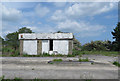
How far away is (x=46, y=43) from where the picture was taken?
1467 cm

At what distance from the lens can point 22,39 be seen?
1497 centimetres

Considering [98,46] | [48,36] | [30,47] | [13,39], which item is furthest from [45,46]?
[13,39]

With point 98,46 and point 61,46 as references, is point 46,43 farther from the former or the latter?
point 98,46

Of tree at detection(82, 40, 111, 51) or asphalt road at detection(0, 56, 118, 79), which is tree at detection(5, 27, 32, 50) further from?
asphalt road at detection(0, 56, 118, 79)

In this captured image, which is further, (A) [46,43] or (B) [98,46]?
(B) [98,46]

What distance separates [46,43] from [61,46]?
2.11 m

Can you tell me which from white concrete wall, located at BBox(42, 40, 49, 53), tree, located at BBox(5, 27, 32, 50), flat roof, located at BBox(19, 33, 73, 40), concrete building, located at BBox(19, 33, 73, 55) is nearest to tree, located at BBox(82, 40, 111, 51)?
concrete building, located at BBox(19, 33, 73, 55)

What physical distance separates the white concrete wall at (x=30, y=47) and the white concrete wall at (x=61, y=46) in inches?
110

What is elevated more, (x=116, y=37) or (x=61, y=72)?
(x=116, y=37)

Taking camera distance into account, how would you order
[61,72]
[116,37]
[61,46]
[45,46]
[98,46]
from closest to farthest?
1. [61,72]
2. [61,46]
3. [45,46]
4. [98,46]
5. [116,37]

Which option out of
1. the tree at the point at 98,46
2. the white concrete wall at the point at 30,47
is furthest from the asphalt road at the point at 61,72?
the tree at the point at 98,46

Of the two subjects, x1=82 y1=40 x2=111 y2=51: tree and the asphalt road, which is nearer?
the asphalt road

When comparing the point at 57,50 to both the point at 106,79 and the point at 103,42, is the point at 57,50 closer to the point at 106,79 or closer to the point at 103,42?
the point at 106,79

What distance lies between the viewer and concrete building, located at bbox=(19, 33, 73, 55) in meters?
14.3
